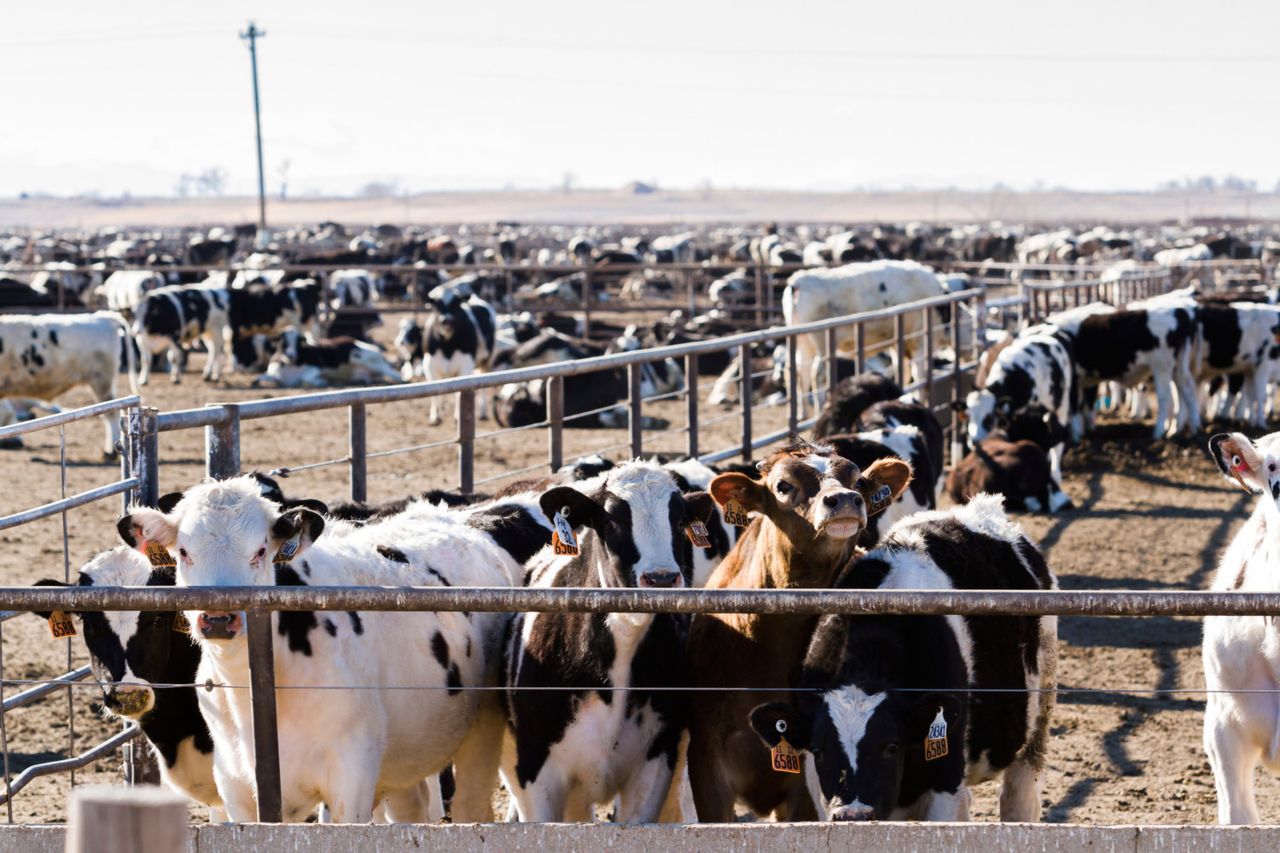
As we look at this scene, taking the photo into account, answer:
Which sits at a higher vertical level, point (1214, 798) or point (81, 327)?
point (81, 327)

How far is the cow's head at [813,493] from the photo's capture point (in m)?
4.87

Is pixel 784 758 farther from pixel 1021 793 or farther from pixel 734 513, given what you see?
pixel 1021 793

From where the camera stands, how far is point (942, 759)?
4.74 meters

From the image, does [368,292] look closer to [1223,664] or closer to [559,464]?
[559,464]

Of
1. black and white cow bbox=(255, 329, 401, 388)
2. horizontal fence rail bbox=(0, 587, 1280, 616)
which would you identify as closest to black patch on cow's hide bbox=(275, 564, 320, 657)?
horizontal fence rail bbox=(0, 587, 1280, 616)

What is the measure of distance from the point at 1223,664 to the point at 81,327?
14.9 metres

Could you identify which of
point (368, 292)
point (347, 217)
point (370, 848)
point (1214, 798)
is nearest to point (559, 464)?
point (1214, 798)

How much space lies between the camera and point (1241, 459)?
17.2 feet

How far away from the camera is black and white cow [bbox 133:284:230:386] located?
23.0 meters

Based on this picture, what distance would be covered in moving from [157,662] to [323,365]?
18220mm

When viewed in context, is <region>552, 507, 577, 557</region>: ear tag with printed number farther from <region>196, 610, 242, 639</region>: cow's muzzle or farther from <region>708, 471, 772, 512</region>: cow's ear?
<region>196, 610, 242, 639</region>: cow's muzzle

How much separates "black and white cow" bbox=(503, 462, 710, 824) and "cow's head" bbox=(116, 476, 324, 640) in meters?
0.83

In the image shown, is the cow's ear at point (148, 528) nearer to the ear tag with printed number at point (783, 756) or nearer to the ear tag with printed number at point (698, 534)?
the ear tag with printed number at point (698, 534)

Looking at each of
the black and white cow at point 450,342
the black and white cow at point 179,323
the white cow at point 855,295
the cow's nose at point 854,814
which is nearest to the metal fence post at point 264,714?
the cow's nose at point 854,814
